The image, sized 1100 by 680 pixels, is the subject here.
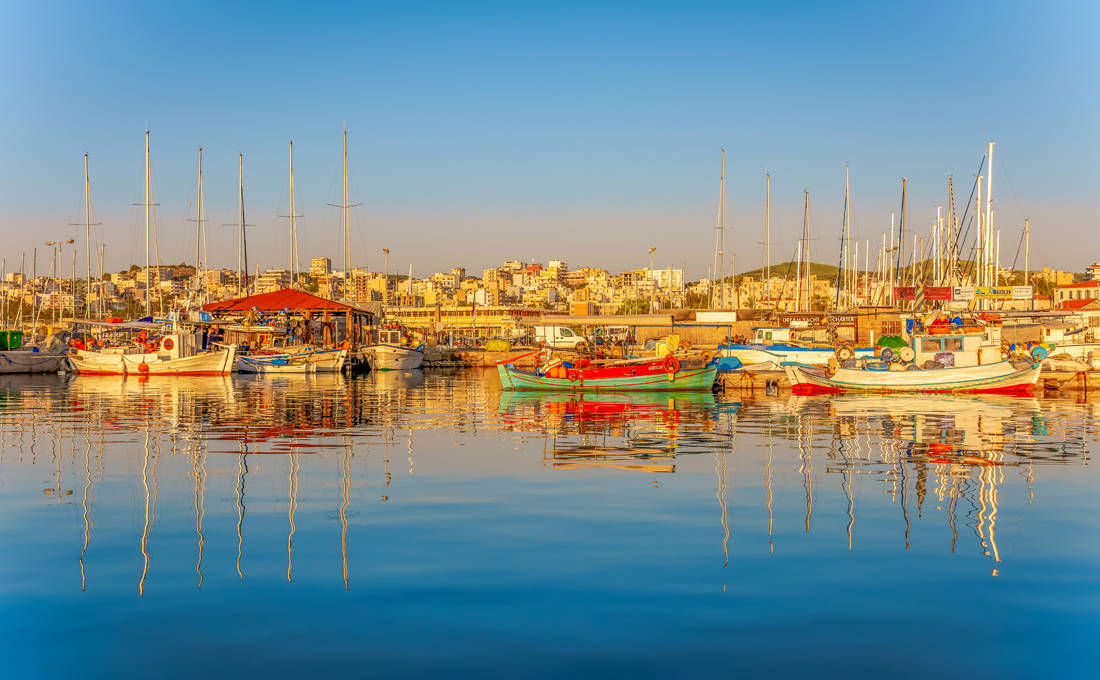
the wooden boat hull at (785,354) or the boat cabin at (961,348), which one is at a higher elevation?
the boat cabin at (961,348)

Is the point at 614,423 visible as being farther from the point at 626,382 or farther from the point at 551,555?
the point at 551,555

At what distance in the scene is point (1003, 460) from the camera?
835 inches

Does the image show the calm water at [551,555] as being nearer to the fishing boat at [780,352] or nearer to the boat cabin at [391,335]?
the fishing boat at [780,352]

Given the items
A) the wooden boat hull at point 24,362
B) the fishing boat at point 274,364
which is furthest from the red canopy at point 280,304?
the wooden boat hull at point 24,362

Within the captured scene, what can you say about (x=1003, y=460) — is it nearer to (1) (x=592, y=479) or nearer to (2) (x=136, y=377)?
(1) (x=592, y=479)

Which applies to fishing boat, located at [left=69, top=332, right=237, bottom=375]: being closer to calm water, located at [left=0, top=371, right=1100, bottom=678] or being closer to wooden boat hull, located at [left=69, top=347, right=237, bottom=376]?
wooden boat hull, located at [left=69, top=347, right=237, bottom=376]

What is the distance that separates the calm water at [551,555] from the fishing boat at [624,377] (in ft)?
58.3

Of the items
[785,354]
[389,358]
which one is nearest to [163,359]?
[389,358]

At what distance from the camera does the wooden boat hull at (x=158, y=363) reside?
62.2 m

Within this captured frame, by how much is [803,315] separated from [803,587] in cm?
6668

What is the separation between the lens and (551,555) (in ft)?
41.0

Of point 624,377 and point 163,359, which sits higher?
point 624,377

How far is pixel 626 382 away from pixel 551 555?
32.3m

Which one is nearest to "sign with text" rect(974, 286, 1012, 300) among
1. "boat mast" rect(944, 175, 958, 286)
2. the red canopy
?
"boat mast" rect(944, 175, 958, 286)
